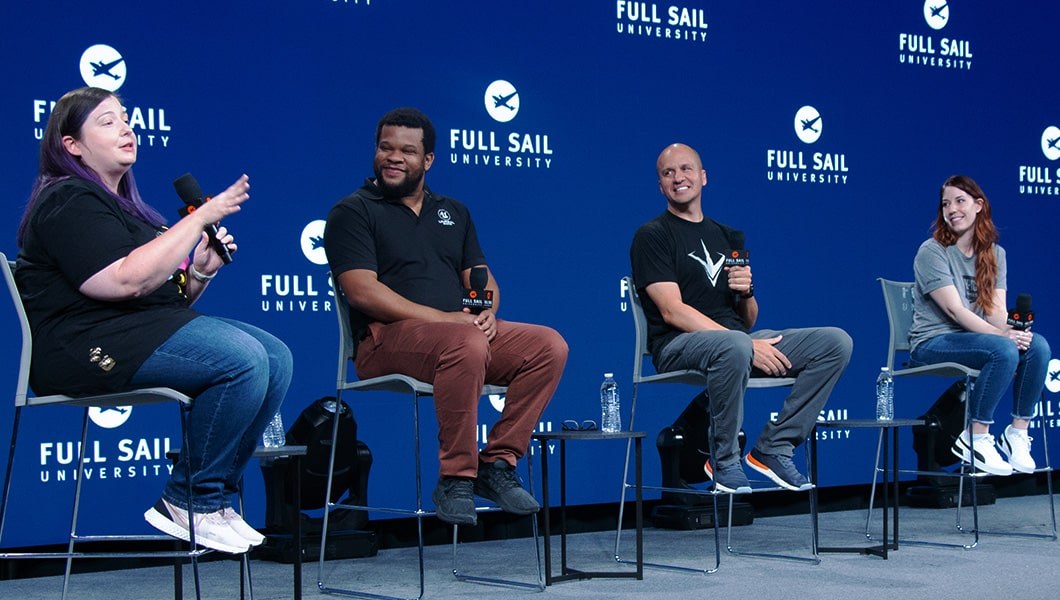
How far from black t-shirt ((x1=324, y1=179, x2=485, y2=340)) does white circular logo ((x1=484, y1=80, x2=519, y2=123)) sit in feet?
3.00

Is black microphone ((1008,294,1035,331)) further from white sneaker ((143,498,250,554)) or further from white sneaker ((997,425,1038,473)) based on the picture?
white sneaker ((143,498,250,554))

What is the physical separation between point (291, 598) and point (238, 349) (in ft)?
3.29

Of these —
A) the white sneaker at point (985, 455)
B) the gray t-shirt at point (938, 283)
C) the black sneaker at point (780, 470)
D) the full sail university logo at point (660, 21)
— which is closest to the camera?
the black sneaker at point (780, 470)

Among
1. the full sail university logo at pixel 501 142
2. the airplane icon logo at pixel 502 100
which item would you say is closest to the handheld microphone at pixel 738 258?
the full sail university logo at pixel 501 142

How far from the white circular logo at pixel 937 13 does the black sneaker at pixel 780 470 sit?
2775mm

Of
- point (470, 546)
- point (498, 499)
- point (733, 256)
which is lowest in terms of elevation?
point (470, 546)

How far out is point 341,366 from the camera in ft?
10.9

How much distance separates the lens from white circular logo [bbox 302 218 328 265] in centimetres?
406

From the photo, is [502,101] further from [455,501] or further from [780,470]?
[455,501]

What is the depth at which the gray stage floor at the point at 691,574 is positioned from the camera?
3.10m

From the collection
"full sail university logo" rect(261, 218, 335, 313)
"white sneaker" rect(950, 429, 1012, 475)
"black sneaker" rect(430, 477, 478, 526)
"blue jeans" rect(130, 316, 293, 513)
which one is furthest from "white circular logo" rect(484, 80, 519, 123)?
"blue jeans" rect(130, 316, 293, 513)

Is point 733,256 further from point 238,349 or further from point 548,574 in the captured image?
point 238,349

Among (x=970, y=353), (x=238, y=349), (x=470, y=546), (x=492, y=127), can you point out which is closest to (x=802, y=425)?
(x=970, y=353)

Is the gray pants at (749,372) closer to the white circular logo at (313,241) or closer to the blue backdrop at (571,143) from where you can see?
the blue backdrop at (571,143)
